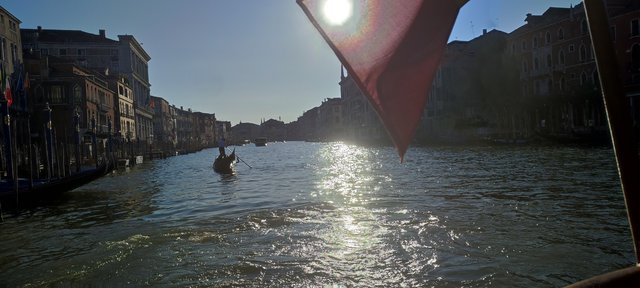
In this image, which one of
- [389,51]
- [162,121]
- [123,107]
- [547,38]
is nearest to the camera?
[389,51]

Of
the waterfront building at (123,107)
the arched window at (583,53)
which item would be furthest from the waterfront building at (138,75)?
the arched window at (583,53)

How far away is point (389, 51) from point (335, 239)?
277 inches

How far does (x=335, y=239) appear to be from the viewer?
26.8ft

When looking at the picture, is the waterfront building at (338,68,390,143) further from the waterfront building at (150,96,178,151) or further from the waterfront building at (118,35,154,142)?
the waterfront building at (118,35,154,142)

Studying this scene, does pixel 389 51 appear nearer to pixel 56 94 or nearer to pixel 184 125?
pixel 56 94

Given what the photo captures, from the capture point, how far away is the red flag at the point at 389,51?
139 centimetres

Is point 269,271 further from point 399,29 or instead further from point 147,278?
point 399,29

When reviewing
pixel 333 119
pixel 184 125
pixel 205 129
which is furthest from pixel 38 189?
pixel 333 119

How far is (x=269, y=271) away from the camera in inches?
256

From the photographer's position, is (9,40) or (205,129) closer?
(9,40)

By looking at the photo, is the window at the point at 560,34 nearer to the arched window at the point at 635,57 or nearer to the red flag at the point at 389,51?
the arched window at the point at 635,57

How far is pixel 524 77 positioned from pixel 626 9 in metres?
13.3

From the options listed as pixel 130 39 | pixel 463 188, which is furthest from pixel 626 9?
pixel 130 39

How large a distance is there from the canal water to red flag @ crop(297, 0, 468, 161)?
4796 mm
